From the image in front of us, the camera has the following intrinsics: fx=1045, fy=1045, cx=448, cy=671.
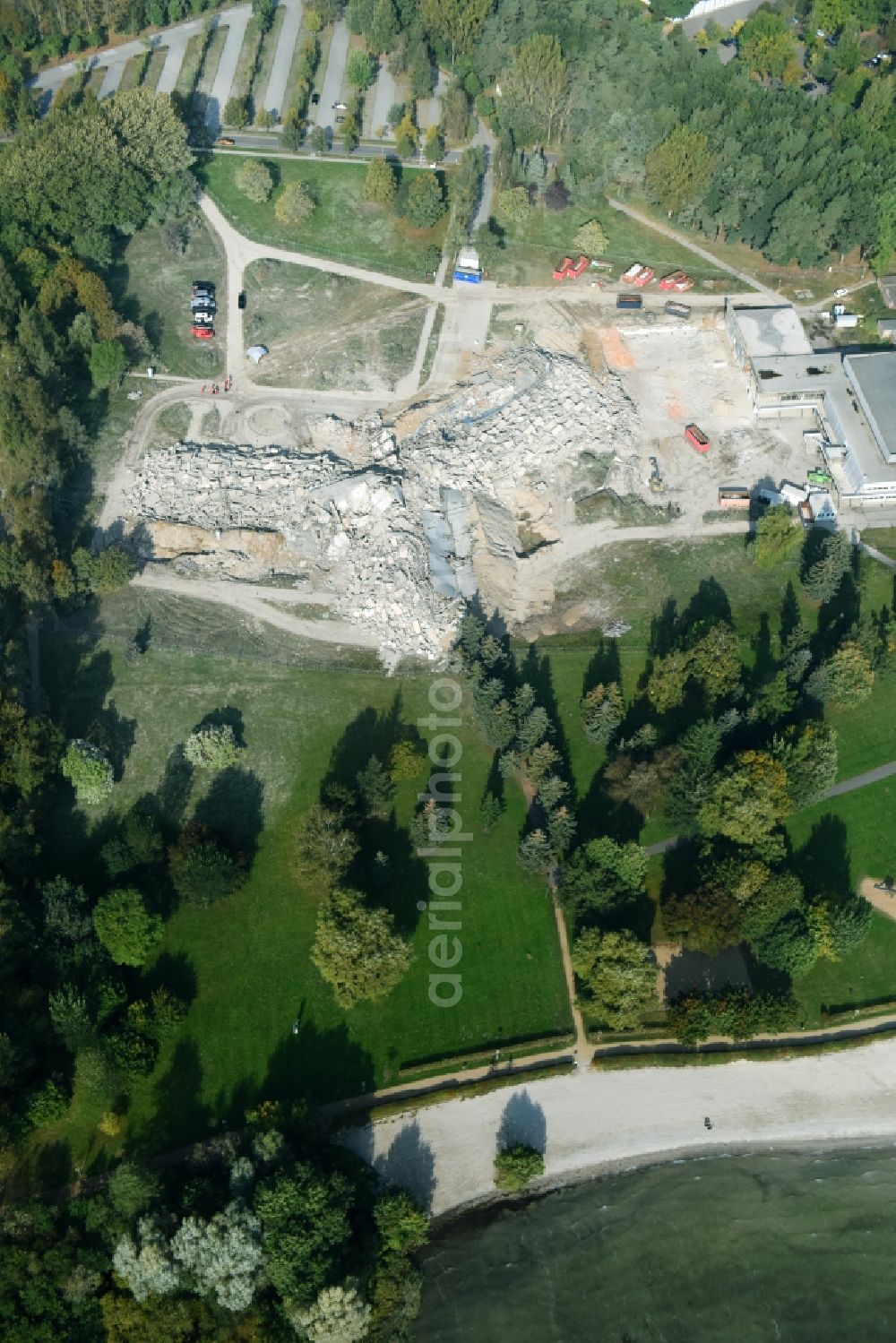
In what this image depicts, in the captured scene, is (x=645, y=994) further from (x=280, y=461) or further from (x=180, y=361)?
(x=180, y=361)

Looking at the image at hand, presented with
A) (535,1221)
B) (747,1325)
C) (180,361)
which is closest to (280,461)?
(180,361)

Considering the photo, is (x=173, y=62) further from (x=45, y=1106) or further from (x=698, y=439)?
(x=45, y=1106)

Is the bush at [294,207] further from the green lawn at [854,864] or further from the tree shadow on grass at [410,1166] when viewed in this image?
the tree shadow on grass at [410,1166]

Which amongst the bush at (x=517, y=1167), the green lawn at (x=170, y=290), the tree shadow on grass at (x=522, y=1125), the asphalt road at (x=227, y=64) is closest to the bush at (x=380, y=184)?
the green lawn at (x=170, y=290)

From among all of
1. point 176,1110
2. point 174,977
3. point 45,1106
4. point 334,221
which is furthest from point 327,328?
point 45,1106

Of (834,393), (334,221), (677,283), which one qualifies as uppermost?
(334,221)

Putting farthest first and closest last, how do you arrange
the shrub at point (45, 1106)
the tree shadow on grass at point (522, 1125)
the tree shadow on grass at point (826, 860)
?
the tree shadow on grass at point (826, 860) → the tree shadow on grass at point (522, 1125) → the shrub at point (45, 1106)
